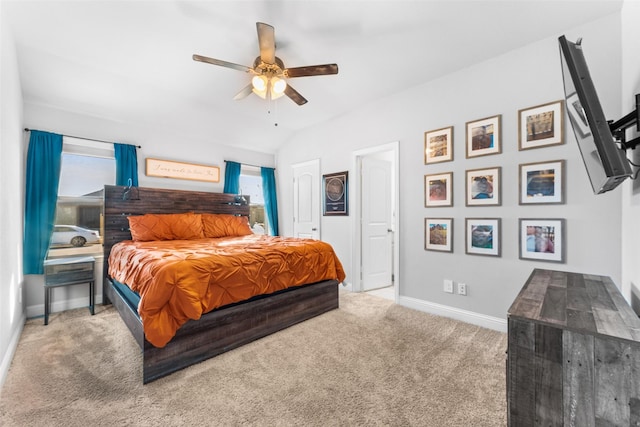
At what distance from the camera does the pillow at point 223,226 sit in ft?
13.7

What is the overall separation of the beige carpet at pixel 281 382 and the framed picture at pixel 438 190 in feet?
4.48

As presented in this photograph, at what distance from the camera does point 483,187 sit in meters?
2.77

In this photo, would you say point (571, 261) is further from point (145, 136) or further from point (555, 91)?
point (145, 136)

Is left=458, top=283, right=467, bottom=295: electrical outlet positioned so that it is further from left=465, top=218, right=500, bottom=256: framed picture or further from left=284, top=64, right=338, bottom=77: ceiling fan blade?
left=284, top=64, right=338, bottom=77: ceiling fan blade

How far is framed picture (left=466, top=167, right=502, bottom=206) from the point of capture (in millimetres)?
2682

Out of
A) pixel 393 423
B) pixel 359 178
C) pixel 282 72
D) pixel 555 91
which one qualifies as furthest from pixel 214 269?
pixel 555 91

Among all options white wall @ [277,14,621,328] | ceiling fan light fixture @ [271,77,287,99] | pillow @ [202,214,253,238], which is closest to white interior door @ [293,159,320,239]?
white wall @ [277,14,621,328]

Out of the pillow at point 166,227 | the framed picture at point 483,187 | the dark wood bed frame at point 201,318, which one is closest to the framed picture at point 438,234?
the framed picture at point 483,187

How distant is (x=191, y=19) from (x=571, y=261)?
3841 millimetres

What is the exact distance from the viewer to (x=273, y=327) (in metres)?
2.56

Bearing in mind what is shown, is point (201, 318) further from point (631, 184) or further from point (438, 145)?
point (631, 184)

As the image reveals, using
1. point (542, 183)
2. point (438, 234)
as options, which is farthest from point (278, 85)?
point (542, 183)

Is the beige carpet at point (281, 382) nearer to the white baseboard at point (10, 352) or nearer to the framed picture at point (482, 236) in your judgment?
the white baseboard at point (10, 352)

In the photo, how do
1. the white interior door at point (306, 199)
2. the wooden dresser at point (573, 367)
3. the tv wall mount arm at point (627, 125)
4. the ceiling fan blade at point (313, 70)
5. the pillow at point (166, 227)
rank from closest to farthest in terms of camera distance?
1. the wooden dresser at point (573, 367)
2. the tv wall mount arm at point (627, 125)
3. the ceiling fan blade at point (313, 70)
4. the pillow at point (166, 227)
5. the white interior door at point (306, 199)
